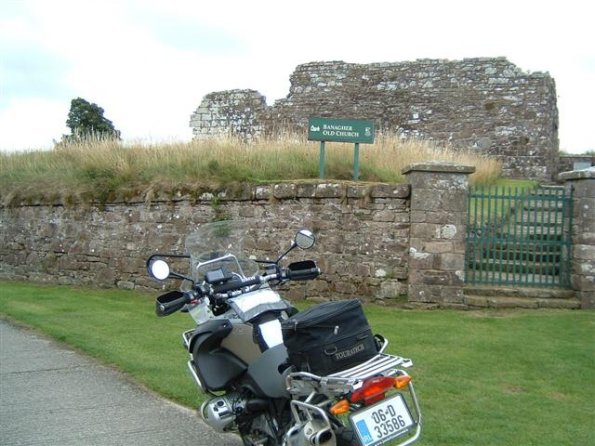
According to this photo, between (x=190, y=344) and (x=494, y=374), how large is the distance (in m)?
3.65

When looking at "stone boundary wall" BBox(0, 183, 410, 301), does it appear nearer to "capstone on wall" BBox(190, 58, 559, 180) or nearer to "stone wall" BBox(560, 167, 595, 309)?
"stone wall" BBox(560, 167, 595, 309)

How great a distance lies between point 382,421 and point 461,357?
4202 millimetres

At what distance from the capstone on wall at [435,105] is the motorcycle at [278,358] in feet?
42.9

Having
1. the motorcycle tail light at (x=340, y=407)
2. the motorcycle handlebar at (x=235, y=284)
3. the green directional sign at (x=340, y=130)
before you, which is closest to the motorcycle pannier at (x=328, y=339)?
the motorcycle tail light at (x=340, y=407)

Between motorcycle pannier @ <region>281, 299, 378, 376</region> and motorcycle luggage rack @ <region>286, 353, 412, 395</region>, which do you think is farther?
motorcycle pannier @ <region>281, 299, 378, 376</region>

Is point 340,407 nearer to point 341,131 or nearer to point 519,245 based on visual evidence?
point 519,245

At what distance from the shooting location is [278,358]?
12.9 ft

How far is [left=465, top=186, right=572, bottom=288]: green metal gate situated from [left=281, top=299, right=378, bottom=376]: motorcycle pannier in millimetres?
7320

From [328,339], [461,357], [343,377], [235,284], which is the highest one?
[235,284]

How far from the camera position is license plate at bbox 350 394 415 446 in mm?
3344

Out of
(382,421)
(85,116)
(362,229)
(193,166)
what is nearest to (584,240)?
(362,229)

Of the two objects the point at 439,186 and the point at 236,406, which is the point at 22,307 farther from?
the point at 236,406

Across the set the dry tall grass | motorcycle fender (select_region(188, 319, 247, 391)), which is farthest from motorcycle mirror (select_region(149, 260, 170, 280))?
the dry tall grass

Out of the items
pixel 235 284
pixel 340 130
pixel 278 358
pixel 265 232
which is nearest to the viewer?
pixel 278 358
